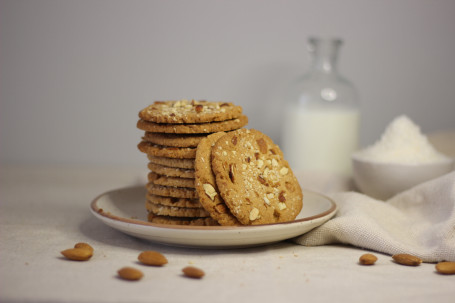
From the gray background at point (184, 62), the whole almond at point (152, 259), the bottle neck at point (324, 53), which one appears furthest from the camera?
the gray background at point (184, 62)

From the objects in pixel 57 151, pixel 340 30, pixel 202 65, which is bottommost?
pixel 57 151

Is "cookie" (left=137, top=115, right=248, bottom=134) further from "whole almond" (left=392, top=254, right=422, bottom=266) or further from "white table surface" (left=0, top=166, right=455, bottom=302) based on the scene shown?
"whole almond" (left=392, top=254, right=422, bottom=266)

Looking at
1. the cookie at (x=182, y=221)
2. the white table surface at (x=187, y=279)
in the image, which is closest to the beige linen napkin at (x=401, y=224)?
the white table surface at (x=187, y=279)

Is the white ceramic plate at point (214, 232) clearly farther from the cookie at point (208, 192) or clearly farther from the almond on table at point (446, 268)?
the almond on table at point (446, 268)

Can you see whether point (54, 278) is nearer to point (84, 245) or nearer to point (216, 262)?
point (84, 245)

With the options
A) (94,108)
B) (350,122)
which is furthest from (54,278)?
(94,108)
